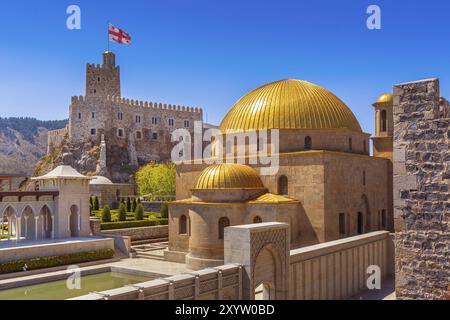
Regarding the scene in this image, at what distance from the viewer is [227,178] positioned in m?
22.2

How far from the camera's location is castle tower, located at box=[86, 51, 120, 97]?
65.0 m

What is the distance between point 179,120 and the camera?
221 ft

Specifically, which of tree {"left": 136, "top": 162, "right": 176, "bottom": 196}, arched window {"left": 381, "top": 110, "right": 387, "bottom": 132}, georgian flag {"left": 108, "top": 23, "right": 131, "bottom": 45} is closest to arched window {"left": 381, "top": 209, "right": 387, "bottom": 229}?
arched window {"left": 381, "top": 110, "right": 387, "bottom": 132}

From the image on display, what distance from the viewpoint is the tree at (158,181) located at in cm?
4925

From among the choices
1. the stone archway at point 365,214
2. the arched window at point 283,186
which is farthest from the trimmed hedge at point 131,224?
the stone archway at point 365,214

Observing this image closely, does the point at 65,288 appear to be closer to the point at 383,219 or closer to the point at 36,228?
the point at 36,228

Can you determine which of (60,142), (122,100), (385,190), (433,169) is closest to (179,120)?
(122,100)

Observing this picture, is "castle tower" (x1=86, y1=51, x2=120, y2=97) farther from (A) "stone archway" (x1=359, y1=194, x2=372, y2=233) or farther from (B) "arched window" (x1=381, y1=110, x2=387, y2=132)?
(A) "stone archway" (x1=359, y1=194, x2=372, y2=233)

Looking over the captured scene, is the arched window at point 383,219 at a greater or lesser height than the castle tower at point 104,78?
lesser

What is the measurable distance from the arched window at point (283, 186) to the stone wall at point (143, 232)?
39.0 ft

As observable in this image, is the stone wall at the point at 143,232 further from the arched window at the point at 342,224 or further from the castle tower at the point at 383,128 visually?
the castle tower at the point at 383,128
